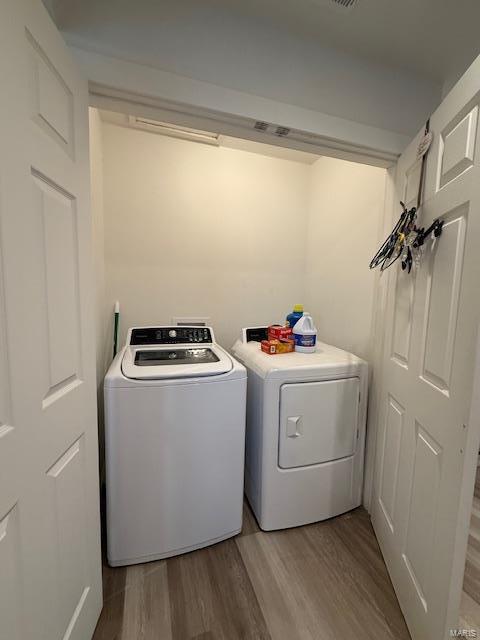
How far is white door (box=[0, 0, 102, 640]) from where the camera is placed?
24.1 inches

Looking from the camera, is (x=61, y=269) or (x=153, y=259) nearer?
(x=61, y=269)

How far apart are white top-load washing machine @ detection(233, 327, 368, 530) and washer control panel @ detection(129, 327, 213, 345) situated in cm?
38

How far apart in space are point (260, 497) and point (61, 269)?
1.55 metres

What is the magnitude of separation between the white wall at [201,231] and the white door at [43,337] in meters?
1.05

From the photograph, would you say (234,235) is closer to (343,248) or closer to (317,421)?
(343,248)

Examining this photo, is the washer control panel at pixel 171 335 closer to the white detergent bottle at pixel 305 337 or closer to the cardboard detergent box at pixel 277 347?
the cardboard detergent box at pixel 277 347

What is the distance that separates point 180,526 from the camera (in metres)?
1.38

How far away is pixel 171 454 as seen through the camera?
132 centimetres

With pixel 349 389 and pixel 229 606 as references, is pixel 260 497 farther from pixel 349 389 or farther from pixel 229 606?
pixel 349 389

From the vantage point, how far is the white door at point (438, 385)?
2.73 feet

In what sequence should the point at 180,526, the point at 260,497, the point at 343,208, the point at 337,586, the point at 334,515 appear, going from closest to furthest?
the point at 337,586, the point at 180,526, the point at 260,497, the point at 334,515, the point at 343,208

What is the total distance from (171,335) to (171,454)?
2.53ft

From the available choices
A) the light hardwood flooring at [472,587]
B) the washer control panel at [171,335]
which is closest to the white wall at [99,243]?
the washer control panel at [171,335]

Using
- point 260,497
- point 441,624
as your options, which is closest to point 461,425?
point 441,624
